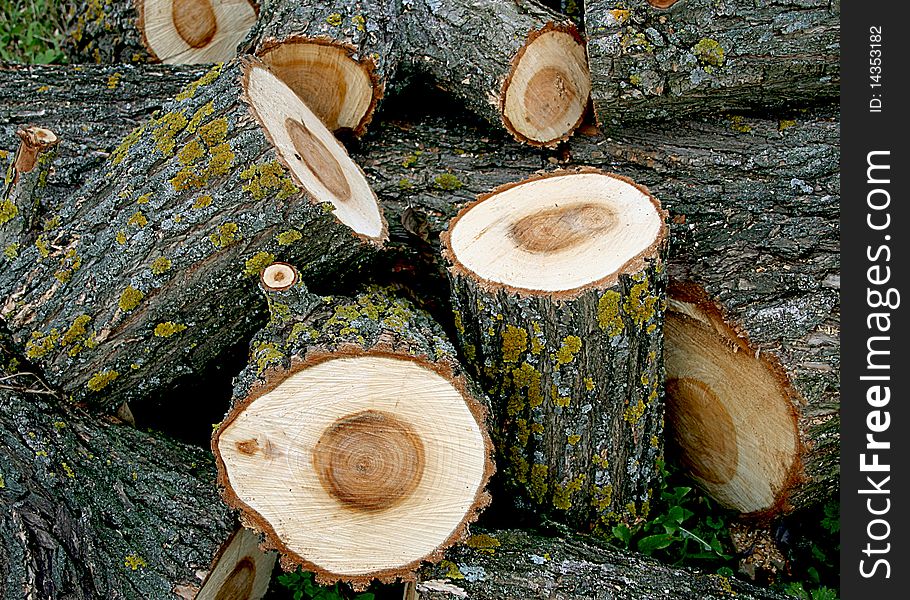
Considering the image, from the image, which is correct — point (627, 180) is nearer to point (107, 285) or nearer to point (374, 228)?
point (374, 228)

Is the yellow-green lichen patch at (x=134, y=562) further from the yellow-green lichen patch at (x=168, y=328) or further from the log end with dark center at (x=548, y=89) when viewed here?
the log end with dark center at (x=548, y=89)

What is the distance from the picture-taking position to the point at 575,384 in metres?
2.48

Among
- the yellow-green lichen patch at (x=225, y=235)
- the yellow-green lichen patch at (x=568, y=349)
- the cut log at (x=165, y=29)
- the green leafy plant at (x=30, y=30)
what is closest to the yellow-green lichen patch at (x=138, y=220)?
Result: the yellow-green lichen patch at (x=225, y=235)

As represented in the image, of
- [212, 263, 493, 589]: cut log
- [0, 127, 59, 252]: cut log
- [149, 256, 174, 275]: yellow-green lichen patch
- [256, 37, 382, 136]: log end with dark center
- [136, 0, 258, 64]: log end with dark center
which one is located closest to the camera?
[212, 263, 493, 589]: cut log

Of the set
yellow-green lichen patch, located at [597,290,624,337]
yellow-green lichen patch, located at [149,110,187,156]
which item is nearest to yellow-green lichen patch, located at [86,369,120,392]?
yellow-green lichen patch, located at [149,110,187,156]

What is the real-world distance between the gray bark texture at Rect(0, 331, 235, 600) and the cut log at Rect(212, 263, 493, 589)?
0.38m

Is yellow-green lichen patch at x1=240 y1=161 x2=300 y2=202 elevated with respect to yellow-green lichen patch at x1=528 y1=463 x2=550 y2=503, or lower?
elevated

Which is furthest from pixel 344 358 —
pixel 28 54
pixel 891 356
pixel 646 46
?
pixel 28 54

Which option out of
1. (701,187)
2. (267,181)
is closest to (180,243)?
(267,181)

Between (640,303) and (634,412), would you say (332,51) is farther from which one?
(634,412)

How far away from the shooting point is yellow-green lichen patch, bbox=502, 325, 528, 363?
2383mm

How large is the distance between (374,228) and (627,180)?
854mm

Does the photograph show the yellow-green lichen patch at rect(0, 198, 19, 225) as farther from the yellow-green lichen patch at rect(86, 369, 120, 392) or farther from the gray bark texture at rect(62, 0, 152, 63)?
the gray bark texture at rect(62, 0, 152, 63)

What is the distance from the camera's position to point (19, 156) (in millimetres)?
2764
